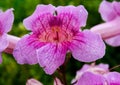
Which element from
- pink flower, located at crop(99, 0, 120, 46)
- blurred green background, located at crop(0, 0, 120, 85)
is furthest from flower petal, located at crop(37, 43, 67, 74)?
blurred green background, located at crop(0, 0, 120, 85)

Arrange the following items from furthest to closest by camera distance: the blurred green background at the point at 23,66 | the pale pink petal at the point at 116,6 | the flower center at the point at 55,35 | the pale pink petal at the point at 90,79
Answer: the blurred green background at the point at 23,66 → the pale pink petal at the point at 116,6 → the flower center at the point at 55,35 → the pale pink petal at the point at 90,79

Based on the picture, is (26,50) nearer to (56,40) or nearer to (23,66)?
(56,40)

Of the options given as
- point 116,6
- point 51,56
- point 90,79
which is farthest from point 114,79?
point 116,6

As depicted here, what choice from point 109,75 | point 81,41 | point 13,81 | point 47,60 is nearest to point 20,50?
point 47,60

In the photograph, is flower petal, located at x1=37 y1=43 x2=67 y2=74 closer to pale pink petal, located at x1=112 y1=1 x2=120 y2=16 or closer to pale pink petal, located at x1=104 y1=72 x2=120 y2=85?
pale pink petal, located at x1=104 y1=72 x2=120 y2=85

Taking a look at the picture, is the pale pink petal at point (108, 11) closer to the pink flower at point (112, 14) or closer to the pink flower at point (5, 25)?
the pink flower at point (112, 14)

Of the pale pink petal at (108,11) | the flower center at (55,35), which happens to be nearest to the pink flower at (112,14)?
the pale pink petal at (108,11)
